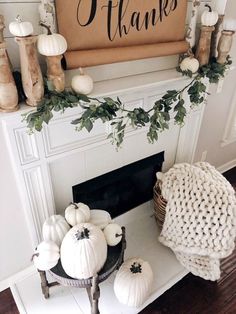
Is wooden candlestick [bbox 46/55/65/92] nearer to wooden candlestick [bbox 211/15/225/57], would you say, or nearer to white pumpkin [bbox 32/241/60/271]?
white pumpkin [bbox 32/241/60/271]

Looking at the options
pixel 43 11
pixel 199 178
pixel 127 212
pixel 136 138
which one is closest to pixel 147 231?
pixel 127 212

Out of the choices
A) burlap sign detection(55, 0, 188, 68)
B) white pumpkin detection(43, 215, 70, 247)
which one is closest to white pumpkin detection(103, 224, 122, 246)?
white pumpkin detection(43, 215, 70, 247)

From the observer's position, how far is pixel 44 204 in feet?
4.24

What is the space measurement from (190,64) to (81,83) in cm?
62

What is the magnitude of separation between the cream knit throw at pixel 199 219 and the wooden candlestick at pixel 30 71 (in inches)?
35.1

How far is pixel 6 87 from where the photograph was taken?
0.90 metres

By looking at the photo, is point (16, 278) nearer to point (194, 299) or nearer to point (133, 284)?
point (133, 284)

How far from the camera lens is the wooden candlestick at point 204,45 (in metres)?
1.31

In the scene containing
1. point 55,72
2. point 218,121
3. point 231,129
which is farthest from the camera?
point 231,129

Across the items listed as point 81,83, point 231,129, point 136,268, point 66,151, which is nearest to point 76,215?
point 66,151

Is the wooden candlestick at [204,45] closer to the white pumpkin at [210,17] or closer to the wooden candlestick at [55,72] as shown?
the white pumpkin at [210,17]

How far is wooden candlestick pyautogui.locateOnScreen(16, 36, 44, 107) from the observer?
875 millimetres

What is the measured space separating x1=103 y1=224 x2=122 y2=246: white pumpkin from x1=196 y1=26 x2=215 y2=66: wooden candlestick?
99 centimetres

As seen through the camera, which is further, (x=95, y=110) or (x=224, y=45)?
(x=224, y=45)
